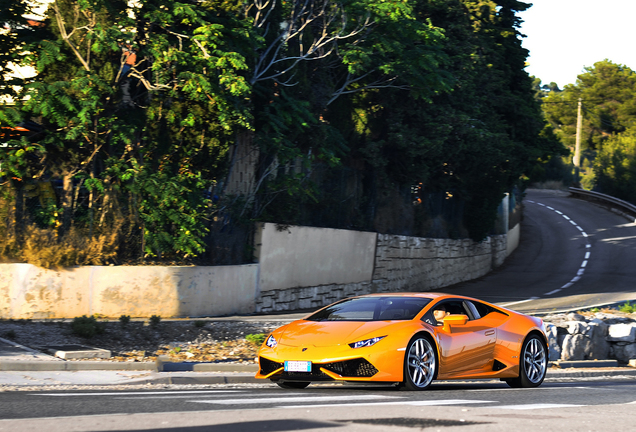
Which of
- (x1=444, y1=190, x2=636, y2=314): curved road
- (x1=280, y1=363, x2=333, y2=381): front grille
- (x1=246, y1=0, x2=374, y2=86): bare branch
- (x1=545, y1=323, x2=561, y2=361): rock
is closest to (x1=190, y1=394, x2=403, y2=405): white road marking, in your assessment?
(x1=280, y1=363, x2=333, y2=381): front grille

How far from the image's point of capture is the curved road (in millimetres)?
27297

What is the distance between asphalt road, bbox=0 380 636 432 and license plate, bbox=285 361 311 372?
Result: 0.28m

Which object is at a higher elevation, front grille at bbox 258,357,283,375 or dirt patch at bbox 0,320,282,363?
front grille at bbox 258,357,283,375

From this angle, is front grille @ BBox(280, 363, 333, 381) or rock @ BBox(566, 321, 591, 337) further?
rock @ BBox(566, 321, 591, 337)

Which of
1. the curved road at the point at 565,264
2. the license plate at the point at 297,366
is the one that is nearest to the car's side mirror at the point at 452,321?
the license plate at the point at 297,366

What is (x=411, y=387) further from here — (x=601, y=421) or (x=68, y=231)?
(x=68, y=231)

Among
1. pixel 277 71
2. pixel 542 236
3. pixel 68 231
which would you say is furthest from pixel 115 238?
pixel 542 236

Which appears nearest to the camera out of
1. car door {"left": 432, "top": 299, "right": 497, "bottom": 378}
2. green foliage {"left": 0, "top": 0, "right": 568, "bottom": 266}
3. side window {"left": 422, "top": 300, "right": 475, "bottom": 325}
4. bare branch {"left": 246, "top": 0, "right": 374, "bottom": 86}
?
car door {"left": 432, "top": 299, "right": 497, "bottom": 378}

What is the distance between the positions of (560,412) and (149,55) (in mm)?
12501

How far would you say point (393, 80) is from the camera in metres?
24.5

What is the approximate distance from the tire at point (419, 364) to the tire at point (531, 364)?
1924 millimetres

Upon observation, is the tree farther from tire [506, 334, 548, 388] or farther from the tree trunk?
tire [506, 334, 548, 388]

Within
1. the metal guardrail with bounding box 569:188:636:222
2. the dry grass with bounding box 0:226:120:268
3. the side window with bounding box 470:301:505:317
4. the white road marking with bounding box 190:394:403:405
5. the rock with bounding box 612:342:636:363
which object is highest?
the metal guardrail with bounding box 569:188:636:222

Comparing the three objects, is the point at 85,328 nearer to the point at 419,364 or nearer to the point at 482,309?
the point at 419,364
